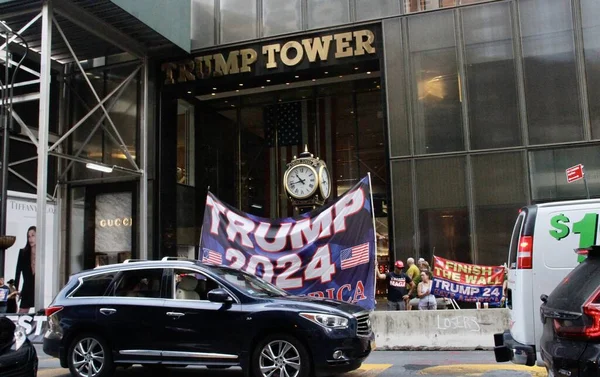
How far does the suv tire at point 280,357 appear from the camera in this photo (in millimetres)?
6852

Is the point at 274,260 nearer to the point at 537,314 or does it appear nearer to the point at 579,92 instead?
the point at 537,314

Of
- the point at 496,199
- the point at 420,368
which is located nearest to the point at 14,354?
the point at 420,368

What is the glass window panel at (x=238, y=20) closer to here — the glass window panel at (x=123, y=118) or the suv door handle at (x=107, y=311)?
the glass window panel at (x=123, y=118)

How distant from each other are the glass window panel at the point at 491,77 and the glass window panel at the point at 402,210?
201cm

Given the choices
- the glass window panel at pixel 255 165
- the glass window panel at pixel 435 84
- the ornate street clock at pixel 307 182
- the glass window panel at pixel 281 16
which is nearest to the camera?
the ornate street clock at pixel 307 182

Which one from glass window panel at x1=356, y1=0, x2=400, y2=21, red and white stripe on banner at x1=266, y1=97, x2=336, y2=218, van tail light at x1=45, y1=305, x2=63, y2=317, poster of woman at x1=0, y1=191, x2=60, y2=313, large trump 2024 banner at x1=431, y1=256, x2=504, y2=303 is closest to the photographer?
van tail light at x1=45, y1=305, x2=63, y2=317

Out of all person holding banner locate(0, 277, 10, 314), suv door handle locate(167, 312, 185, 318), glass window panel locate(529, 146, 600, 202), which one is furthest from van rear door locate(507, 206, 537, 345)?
person holding banner locate(0, 277, 10, 314)

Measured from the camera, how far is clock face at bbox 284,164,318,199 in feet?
48.9

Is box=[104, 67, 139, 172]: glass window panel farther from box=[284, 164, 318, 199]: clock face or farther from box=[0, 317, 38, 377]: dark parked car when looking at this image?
box=[0, 317, 38, 377]: dark parked car

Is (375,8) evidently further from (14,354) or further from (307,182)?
(14,354)

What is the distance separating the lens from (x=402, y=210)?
15.4 metres

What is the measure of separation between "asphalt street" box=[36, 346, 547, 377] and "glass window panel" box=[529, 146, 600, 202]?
6002mm

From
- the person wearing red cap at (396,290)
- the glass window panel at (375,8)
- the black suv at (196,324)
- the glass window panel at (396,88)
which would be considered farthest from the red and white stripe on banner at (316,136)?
the black suv at (196,324)

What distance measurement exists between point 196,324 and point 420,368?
11.2 feet
